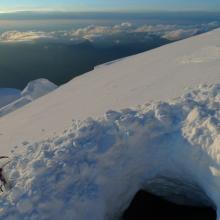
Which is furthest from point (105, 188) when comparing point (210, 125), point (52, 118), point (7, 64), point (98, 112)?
point (7, 64)

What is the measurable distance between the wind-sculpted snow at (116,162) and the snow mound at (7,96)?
30.1m

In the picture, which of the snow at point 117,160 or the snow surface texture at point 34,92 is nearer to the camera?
the snow at point 117,160

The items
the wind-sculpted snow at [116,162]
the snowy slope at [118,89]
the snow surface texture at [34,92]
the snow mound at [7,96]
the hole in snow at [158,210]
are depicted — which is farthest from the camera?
the snow mound at [7,96]

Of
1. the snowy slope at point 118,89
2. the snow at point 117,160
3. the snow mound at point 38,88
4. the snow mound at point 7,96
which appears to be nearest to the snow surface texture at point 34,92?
the snow mound at point 38,88

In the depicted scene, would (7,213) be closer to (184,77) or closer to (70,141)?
(70,141)

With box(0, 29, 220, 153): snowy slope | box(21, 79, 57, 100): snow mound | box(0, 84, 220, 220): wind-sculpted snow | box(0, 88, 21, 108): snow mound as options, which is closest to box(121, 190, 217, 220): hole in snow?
box(0, 84, 220, 220): wind-sculpted snow

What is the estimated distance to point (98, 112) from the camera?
492 inches

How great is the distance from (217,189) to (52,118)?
6480 mm

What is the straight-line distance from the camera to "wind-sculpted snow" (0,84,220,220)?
8617mm

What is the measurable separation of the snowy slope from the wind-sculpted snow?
1.73 metres

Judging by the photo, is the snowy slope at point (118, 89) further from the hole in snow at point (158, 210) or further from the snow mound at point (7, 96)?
the snow mound at point (7, 96)

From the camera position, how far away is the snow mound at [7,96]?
39688 mm

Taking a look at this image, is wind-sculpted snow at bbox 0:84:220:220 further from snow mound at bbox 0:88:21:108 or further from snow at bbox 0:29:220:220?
snow mound at bbox 0:88:21:108

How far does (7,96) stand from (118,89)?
92.9 ft
